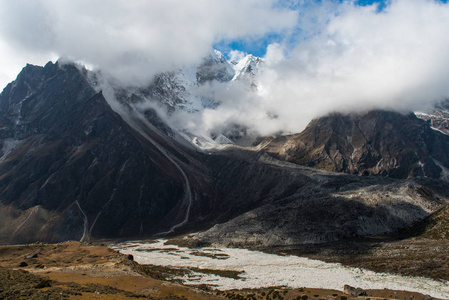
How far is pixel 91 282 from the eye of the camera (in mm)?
60500

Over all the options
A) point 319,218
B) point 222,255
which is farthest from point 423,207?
point 222,255

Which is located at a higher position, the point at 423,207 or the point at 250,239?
the point at 423,207

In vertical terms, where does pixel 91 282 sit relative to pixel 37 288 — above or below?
below

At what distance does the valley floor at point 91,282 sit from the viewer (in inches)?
1934

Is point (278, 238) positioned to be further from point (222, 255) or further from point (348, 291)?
point (348, 291)

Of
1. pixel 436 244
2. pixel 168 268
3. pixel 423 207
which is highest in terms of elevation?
pixel 423 207

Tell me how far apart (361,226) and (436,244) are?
143 feet

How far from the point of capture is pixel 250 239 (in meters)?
174

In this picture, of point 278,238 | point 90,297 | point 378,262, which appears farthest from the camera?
point 278,238

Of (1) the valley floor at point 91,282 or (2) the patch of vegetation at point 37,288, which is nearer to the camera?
(2) the patch of vegetation at point 37,288

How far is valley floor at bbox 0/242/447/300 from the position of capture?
49125 millimetres

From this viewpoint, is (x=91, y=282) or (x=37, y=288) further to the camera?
(x=91, y=282)

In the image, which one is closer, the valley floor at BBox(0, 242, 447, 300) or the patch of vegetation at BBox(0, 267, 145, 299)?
the patch of vegetation at BBox(0, 267, 145, 299)

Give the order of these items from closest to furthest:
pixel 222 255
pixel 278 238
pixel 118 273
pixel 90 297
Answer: pixel 90 297 < pixel 118 273 < pixel 222 255 < pixel 278 238
